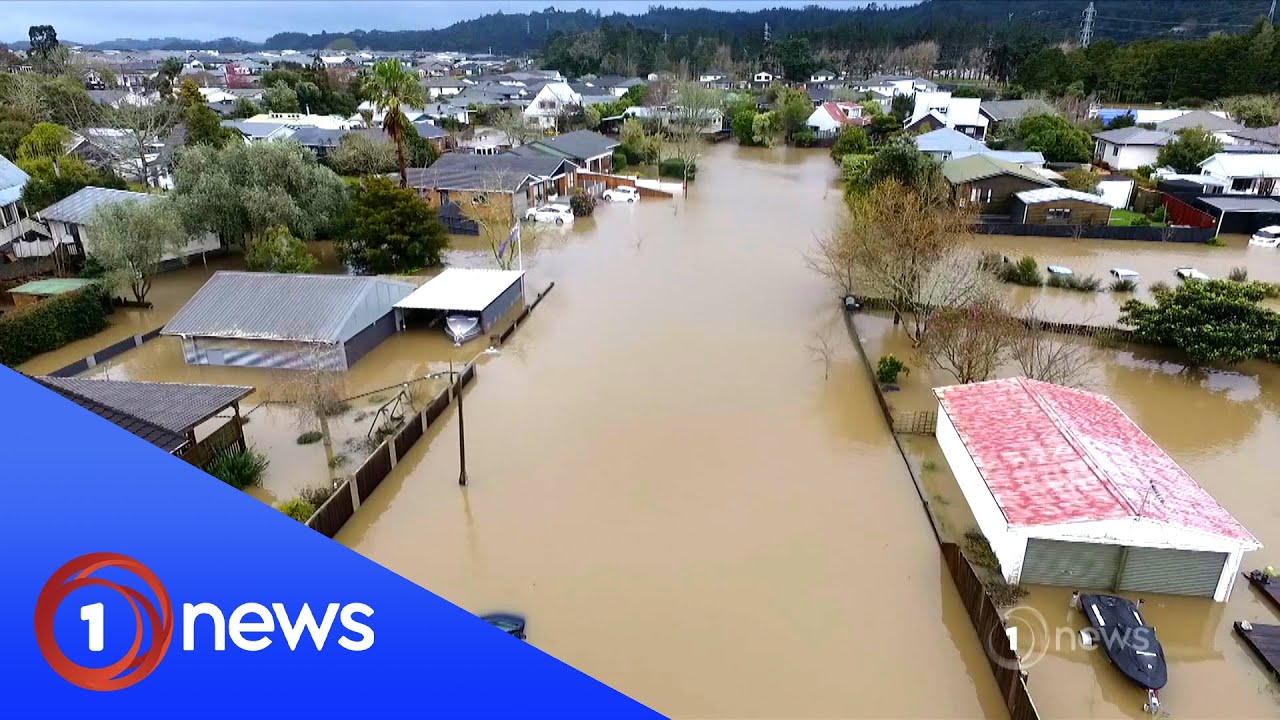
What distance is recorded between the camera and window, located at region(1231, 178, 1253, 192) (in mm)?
39875

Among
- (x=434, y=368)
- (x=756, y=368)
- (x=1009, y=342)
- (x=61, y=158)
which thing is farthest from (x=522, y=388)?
(x=61, y=158)

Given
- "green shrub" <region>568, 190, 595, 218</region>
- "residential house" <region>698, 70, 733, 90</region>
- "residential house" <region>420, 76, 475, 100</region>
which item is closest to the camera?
"green shrub" <region>568, 190, 595, 218</region>

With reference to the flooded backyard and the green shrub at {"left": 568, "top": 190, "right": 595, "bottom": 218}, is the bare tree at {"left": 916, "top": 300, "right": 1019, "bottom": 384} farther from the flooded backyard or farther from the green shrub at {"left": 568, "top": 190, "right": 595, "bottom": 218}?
the green shrub at {"left": 568, "top": 190, "right": 595, "bottom": 218}

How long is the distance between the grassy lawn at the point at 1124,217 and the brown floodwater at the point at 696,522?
21721mm

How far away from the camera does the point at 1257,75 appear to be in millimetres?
67875

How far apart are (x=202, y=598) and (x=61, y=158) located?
41.2 meters

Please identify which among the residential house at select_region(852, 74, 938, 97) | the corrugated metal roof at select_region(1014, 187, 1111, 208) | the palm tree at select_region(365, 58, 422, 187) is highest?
the palm tree at select_region(365, 58, 422, 187)

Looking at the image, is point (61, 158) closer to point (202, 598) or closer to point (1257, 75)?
point (202, 598)

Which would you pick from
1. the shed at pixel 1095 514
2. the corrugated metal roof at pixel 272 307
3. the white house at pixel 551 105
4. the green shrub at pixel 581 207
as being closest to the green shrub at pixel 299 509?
the corrugated metal roof at pixel 272 307

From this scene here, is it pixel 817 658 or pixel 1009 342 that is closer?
pixel 817 658

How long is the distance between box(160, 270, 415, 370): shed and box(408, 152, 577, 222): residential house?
1349 cm

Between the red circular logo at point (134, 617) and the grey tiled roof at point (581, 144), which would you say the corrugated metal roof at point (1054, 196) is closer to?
the grey tiled roof at point (581, 144)

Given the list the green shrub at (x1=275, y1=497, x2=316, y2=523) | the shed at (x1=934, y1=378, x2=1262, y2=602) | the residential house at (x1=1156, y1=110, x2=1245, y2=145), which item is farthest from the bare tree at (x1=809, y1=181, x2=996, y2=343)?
the residential house at (x1=1156, y1=110, x2=1245, y2=145)

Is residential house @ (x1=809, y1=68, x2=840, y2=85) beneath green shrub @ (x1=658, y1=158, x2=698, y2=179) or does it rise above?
above
